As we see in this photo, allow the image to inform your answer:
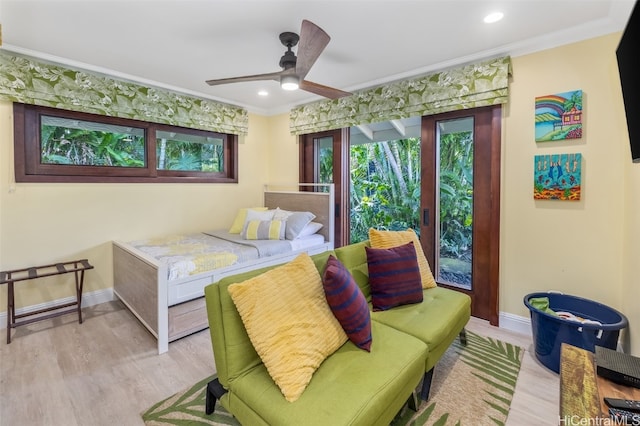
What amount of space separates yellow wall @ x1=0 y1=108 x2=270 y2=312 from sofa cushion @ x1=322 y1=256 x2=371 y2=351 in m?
2.83

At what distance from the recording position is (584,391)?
99 centimetres

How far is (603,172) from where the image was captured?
219cm

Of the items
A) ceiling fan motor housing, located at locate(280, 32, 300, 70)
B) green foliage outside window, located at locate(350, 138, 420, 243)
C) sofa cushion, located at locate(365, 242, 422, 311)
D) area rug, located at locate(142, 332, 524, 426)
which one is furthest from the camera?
green foliage outside window, located at locate(350, 138, 420, 243)

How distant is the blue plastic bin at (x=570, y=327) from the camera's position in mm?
1860

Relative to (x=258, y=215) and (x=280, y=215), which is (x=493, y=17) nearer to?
(x=280, y=215)

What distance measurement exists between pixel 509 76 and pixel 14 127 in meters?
4.36

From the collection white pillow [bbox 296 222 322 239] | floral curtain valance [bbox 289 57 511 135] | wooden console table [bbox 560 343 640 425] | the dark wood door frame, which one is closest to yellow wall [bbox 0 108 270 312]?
white pillow [bbox 296 222 322 239]

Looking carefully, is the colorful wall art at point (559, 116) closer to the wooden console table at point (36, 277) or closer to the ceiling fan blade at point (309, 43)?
the ceiling fan blade at point (309, 43)

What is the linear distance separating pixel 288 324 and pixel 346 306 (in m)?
0.32

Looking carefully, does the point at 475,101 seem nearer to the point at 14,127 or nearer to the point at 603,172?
the point at 603,172

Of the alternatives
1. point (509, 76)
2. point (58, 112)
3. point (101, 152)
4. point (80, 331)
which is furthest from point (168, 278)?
point (509, 76)

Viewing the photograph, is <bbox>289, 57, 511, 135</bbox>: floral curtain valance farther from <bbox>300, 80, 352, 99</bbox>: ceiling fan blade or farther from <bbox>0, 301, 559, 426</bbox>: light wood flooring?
<bbox>0, 301, 559, 426</bbox>: light wood flooring

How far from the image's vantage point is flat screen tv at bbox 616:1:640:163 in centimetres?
130

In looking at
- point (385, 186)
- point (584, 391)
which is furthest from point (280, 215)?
point (584, 391)
